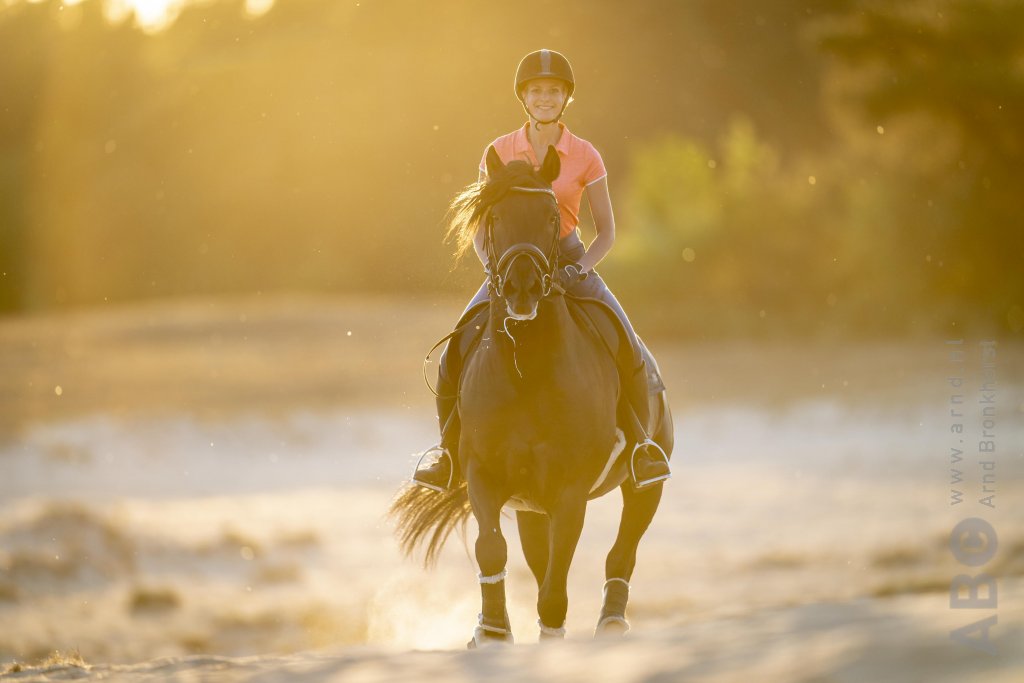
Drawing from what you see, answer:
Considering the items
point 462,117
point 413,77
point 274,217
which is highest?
point 413,77

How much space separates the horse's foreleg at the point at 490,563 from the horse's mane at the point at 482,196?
5.27 feet

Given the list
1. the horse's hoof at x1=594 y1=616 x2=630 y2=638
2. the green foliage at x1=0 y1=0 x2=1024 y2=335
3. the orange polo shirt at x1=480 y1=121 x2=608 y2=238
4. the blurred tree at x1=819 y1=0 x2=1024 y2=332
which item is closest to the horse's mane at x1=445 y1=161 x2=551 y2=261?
the orange polo shirt at x1=480 y1=121 x2=608 y2=238

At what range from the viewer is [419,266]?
8656mm

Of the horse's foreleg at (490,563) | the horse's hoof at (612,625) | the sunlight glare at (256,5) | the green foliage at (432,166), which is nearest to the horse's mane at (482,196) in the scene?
the horse's foreleg at (490,563)

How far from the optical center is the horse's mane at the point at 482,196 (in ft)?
24.2

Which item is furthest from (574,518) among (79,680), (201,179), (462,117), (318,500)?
(201,179)

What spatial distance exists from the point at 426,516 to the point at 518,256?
2.75m

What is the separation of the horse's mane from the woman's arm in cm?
68

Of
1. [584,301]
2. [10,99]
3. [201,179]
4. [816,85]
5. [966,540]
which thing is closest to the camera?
[584,301]

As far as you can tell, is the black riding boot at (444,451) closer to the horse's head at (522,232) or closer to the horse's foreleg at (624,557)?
the horse's head at (522,232)

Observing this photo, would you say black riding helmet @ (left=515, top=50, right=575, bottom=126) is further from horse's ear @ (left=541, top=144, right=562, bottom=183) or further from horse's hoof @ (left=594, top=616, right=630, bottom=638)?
horse's hoof @ (left=594, top=616, right=630, bottom=638)

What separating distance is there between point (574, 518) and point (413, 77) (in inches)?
2256

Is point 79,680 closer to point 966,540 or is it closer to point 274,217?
point 966,540

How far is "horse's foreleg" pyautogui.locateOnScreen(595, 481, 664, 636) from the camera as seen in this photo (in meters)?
8.38
